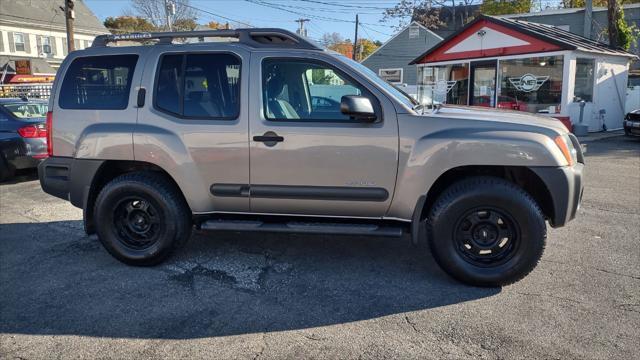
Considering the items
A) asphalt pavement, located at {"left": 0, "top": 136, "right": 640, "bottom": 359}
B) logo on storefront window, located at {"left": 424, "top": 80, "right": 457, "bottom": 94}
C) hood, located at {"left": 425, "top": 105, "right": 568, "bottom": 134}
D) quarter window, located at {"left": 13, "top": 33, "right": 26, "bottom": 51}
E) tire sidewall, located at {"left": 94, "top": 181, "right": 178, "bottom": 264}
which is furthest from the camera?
quarter window, located at {"left": 13, "top": 33, "right": 26, "bottom": 51}

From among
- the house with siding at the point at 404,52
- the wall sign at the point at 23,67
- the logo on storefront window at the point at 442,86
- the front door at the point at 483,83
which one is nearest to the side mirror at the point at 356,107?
the front door at the point at 483,83

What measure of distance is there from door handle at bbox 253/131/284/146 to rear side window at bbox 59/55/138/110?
1304 mm

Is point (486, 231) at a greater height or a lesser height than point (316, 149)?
lesser

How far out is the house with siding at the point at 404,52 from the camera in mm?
32844

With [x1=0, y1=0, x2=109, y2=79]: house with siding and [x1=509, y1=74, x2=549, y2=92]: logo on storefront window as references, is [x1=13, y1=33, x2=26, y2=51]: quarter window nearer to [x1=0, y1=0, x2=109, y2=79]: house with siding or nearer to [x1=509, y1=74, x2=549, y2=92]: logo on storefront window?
[x1=0, y1=0, x2=109, y2=79]: house with siding

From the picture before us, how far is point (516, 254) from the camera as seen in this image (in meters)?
3.83

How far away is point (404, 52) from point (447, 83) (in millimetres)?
14477

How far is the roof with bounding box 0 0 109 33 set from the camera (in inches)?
1638

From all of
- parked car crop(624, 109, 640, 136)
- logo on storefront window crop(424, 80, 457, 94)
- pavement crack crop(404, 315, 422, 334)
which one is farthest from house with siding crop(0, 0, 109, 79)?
pavement crack crop(404, 315, 422, 334)

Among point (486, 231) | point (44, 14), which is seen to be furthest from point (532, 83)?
point (44, 14)

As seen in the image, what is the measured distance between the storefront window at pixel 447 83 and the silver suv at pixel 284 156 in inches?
587

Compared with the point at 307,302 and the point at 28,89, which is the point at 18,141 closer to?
the point at 307,302

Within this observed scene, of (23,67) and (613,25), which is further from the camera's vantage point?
(23,67)

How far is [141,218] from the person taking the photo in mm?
4414
